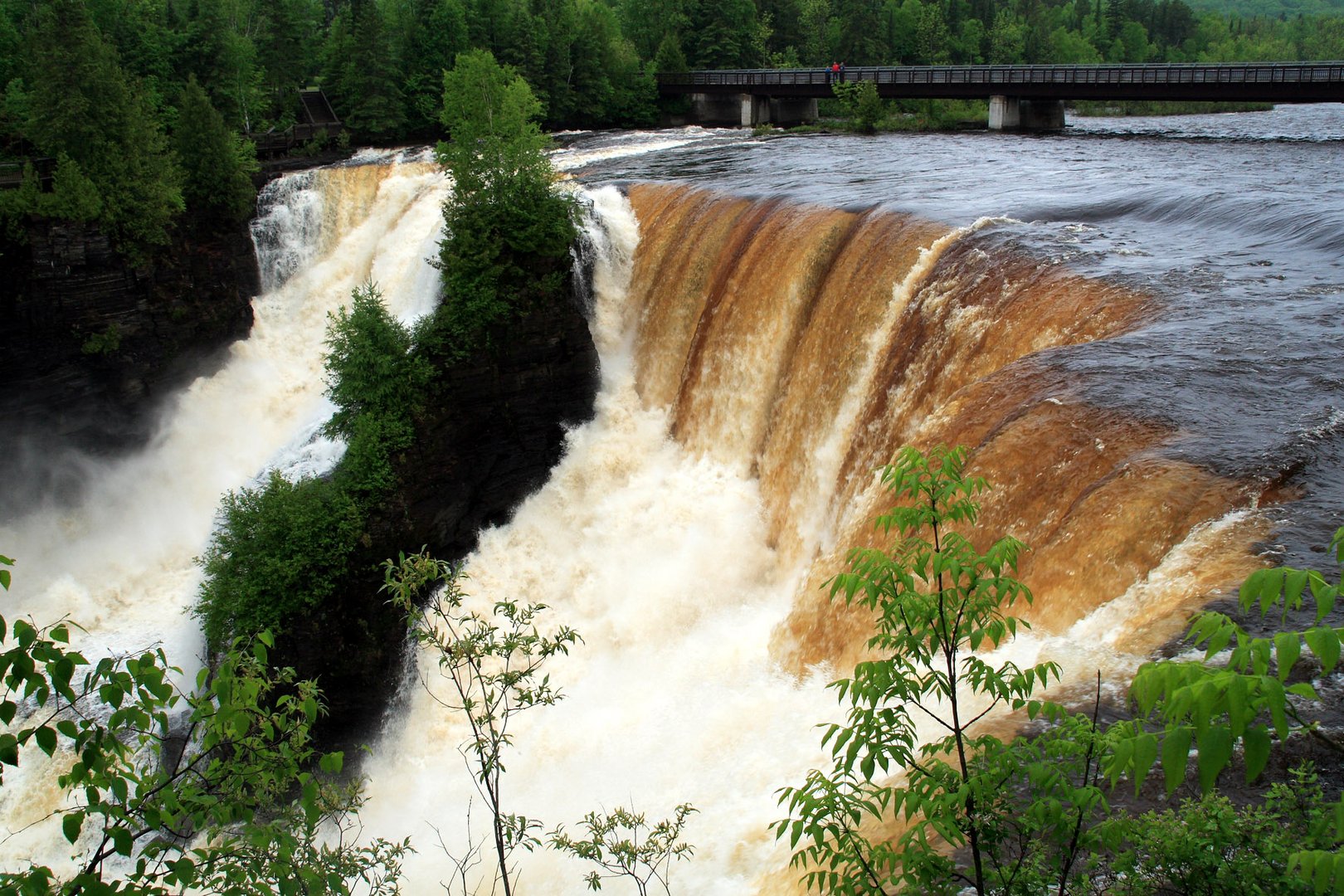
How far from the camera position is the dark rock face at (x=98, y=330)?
2227cm

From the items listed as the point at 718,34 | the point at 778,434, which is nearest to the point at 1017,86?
the point at 718,34

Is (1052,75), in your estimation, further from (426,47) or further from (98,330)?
(98,330)

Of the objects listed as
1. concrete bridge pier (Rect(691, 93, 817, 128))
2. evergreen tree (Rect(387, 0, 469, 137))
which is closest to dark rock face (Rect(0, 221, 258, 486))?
evergreen tree (Rect(387, 0, 469, 137))

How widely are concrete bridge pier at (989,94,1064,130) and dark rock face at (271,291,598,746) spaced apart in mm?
28275

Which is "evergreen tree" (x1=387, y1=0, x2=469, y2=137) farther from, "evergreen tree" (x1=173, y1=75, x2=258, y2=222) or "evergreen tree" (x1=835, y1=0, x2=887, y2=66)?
"evergreen tree" (x1=835, y1=0, x2=887, y2=66)

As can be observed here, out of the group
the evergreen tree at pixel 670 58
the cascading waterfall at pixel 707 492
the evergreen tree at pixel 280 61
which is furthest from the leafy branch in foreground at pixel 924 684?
the evergreen tree at pixel 670 58

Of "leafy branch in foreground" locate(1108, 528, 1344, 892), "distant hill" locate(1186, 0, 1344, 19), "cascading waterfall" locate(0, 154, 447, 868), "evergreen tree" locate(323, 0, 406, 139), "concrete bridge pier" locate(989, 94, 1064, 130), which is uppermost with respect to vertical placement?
"distant hill" locate(1186, 0, 1344, 19)

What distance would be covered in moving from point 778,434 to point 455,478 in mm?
6224

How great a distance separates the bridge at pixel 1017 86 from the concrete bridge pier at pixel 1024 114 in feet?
0.11

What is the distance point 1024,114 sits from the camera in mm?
42531

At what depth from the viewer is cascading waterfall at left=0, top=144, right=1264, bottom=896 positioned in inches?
370

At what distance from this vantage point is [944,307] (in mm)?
14547

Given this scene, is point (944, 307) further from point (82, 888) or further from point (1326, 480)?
point (82, 888)

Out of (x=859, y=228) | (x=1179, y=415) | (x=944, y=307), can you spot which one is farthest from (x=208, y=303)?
(x=1179, y=415)
